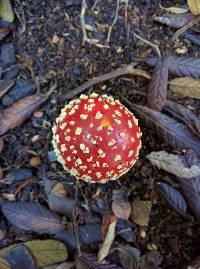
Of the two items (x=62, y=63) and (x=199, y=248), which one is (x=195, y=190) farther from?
(x=62, y=63)

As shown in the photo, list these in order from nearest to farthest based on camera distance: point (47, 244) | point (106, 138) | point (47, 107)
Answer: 1. point (106, 138)
2. point (47, 244)
3. point (47, 107)

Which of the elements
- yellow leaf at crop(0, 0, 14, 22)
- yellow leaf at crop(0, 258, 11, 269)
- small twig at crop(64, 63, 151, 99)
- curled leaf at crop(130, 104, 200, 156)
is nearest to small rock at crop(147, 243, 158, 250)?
curled leaf at crop(130, 104, 200, 156)

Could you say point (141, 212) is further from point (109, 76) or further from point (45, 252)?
point (109, 76)

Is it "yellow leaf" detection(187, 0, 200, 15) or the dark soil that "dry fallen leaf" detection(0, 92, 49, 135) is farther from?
"yellow leaf" detection(187, 0, 200, 15)

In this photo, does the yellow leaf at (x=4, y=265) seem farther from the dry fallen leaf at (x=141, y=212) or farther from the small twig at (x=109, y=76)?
the small twig at (x=109, y=76)

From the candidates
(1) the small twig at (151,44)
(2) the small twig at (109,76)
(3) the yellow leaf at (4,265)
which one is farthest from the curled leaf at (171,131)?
(3) the yellow leaf at (4,265)

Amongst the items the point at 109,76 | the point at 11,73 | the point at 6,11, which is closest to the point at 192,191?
the point at 109,76

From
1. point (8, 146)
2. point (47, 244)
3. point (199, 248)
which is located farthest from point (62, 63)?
point (199, 248)
